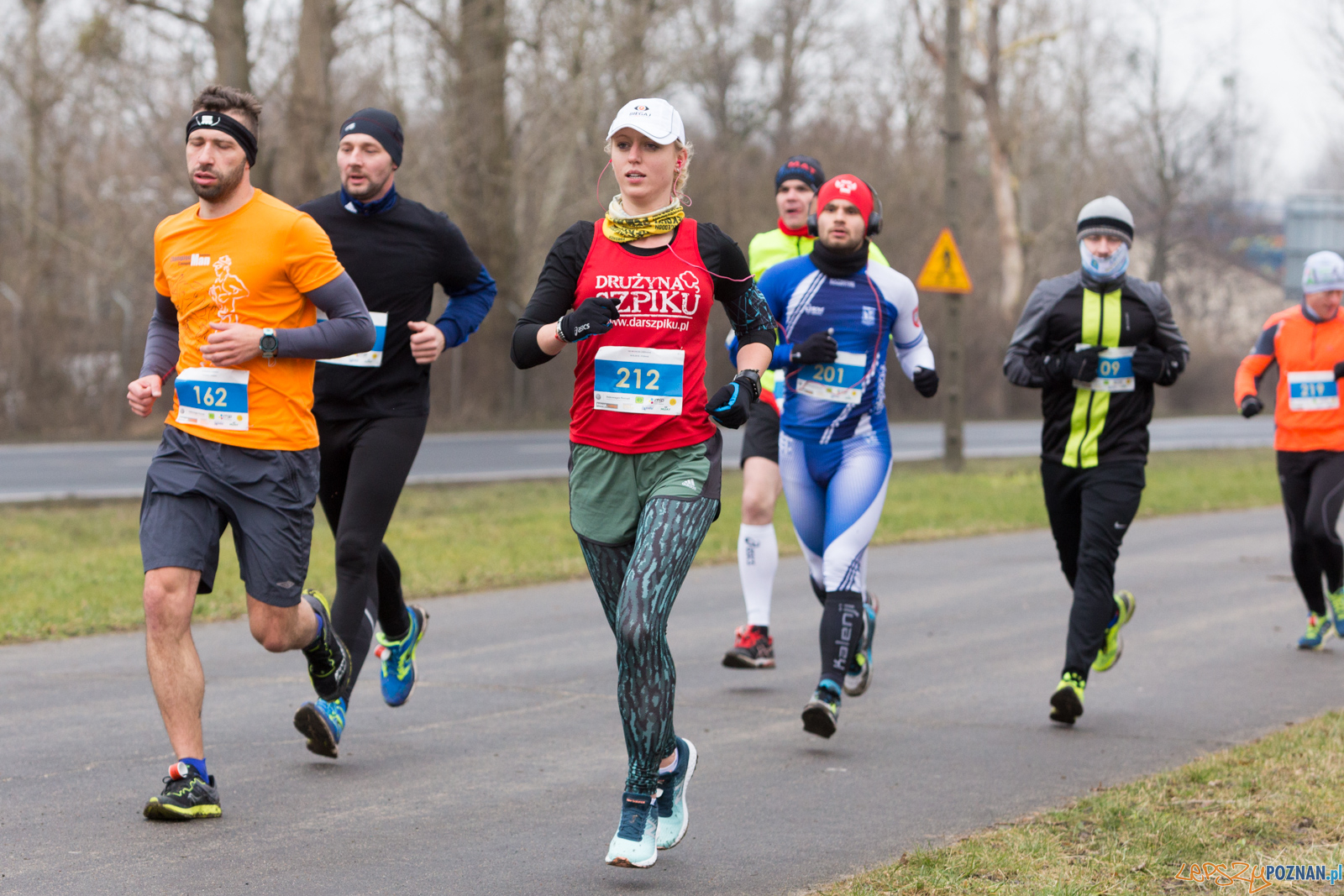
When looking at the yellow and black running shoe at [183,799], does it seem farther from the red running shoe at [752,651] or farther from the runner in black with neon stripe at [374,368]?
the red running shoe at [752,651]

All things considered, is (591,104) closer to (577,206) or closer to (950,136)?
(577,206)

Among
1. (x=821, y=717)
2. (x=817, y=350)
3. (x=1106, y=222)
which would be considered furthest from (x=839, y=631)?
(x=1106, y=222)

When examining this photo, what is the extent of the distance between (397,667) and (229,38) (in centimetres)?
1534

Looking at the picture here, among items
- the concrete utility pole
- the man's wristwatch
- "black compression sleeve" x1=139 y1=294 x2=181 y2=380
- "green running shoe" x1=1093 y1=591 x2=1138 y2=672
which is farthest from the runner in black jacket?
the concrete utility pole

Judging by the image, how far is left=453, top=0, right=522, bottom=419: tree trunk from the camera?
26.4 meters

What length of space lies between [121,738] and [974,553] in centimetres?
855

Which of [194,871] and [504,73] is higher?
[504,73]

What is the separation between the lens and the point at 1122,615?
7352mm

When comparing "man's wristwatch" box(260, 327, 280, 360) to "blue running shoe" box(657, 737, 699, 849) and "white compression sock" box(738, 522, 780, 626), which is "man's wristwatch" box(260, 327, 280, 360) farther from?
"white compression sock" box(738, 522, 780, 626)

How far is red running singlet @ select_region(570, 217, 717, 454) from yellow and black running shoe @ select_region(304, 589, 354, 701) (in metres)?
1.53

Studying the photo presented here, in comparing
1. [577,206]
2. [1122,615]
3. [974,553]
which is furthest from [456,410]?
[1122,615]

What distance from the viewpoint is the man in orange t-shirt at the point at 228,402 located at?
501 centimetres

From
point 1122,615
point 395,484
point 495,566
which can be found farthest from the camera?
point 495,566

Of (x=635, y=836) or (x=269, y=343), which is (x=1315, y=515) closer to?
(x=635, y=836)
